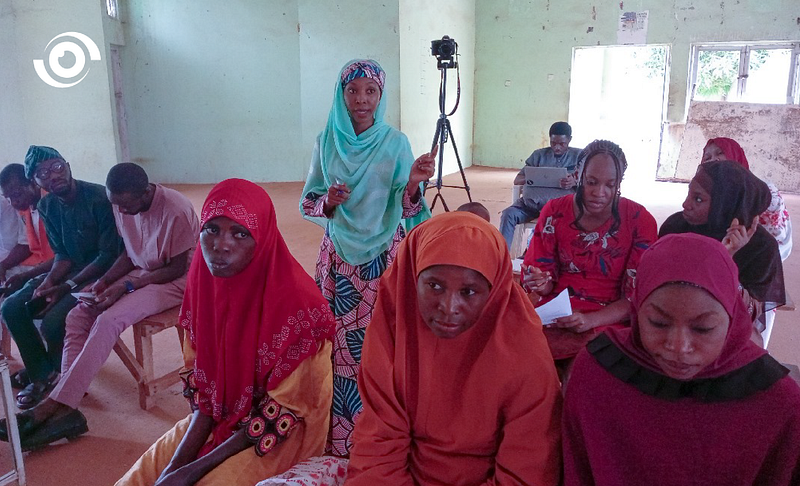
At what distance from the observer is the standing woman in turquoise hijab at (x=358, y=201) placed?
2.39 metres

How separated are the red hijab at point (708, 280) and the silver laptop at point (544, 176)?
3369 mm

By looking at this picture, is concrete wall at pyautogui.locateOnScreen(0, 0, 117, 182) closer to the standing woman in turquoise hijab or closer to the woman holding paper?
the standing woman in turquoise hijab

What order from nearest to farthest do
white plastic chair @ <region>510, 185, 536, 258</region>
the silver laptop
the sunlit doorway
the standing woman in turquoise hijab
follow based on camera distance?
the standing woman in turquoise hijab
the silver laptop
white plastic chair @ <region>510, 185, 536, 258</region>
the sunlit doorway

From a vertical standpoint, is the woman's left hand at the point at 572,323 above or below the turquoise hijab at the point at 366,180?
below

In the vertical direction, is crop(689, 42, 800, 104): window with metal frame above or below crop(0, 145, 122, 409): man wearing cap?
above

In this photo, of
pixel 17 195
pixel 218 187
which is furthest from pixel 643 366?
pixel 17 195

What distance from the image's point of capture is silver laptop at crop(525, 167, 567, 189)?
14.5ft

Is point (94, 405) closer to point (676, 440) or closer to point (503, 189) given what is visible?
point (676, 440)

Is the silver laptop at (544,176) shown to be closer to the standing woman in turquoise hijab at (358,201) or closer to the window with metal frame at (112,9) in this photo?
the standing woman in turquoise hijab at (358,201)

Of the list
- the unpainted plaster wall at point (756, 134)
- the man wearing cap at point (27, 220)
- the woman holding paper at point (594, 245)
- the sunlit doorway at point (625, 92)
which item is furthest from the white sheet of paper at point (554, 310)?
the sunlit doorway at point (625, 92)

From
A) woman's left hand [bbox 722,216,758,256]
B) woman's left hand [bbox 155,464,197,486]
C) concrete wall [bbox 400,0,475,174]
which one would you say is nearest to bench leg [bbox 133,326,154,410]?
woman's left hand [bbox 155,464,197,486]

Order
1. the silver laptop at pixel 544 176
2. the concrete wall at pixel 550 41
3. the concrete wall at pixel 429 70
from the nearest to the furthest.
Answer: the silver laptop at pixel 544 176 < the concrete wall at pixel 429 70 < the concrete wall at pixel 550 41

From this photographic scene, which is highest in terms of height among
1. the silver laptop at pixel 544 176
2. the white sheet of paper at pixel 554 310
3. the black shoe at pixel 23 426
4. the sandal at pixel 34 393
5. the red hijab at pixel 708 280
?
the red hijab at pixel 708 280

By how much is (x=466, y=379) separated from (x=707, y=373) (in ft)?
1.57
